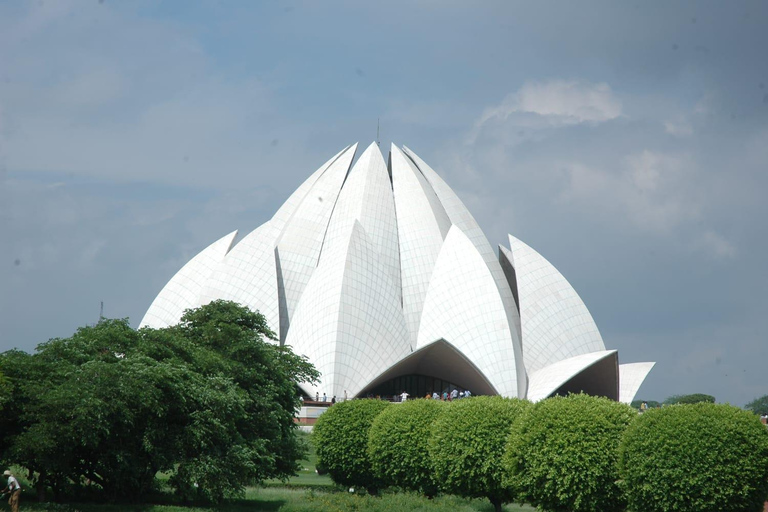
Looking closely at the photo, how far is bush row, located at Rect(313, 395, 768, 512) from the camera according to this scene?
16.2 meters

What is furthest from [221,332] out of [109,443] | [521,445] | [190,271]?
[190,271]

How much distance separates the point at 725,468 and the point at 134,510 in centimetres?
1235

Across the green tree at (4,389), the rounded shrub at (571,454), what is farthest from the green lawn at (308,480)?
the green tree at (4,389)

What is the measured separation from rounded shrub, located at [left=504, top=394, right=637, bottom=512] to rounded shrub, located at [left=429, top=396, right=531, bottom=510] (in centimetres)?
159

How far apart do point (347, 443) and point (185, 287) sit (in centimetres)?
2334

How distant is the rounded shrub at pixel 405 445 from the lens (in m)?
23.3

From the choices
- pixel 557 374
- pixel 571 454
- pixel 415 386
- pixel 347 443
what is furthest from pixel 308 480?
pixel 415 386

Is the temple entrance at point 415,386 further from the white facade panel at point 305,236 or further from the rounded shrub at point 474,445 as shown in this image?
the rounded shrub at point 474,445

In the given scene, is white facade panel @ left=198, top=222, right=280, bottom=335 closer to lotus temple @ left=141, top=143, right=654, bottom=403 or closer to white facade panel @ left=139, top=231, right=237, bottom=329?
lotus temple @ left=141, top=143, right=654, bottom=403

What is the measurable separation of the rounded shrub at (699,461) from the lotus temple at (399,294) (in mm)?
18265

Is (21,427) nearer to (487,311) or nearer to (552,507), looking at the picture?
(552,507)

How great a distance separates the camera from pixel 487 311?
3981 centimetres

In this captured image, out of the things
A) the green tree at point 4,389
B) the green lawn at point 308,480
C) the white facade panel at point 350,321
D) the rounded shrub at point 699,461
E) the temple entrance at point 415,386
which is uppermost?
the white facade panel at point 350,321

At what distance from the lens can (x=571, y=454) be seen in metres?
18.5
